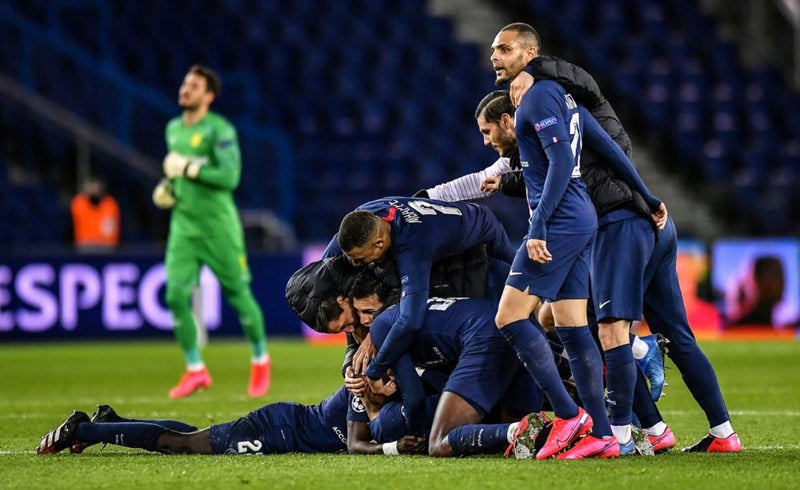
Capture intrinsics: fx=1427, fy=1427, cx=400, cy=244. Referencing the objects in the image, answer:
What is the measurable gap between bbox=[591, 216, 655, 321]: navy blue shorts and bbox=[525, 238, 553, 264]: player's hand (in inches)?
17.2

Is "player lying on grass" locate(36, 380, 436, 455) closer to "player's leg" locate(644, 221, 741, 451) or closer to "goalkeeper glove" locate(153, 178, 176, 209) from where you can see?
"player's leg" locate(644, 221, 741, 451)

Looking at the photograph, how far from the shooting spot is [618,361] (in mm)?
6402

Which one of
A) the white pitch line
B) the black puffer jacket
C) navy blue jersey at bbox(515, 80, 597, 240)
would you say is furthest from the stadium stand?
navy blue jersey at bbox(515, 80, 597, 240)

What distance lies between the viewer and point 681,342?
21.8 ft

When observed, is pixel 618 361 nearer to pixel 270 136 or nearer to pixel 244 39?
pixel 270 136

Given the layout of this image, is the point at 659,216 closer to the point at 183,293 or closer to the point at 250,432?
the point at 250,432

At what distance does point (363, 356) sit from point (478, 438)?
0.74 m

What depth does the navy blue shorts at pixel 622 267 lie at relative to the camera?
6.40 meters

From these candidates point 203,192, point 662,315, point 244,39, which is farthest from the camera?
point 244,39

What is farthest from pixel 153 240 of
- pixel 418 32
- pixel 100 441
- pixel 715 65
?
pixel 100 441

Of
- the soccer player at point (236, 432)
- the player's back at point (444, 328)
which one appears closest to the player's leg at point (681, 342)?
the player's back at point (444, 328)

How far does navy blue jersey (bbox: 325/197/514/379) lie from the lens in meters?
6.44

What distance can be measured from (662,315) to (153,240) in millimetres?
11336

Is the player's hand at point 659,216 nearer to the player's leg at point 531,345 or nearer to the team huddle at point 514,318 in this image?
the team huddle at point 514,318
